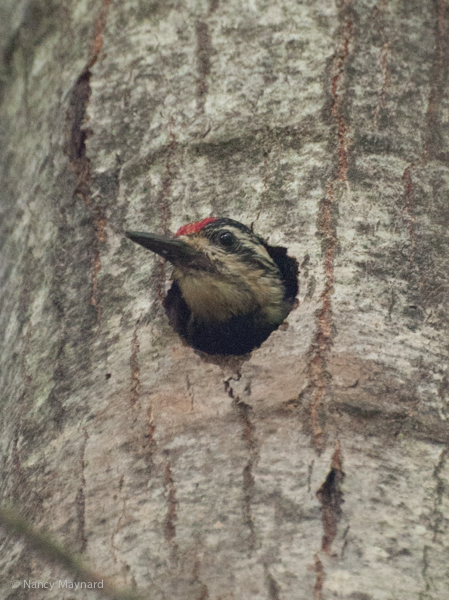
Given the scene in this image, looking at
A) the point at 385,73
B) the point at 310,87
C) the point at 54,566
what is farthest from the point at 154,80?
the point at 54,566

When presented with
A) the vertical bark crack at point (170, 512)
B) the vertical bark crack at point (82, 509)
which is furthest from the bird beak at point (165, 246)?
the vertical bark crack at point (170, 512)

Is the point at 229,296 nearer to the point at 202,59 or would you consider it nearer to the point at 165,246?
the point at 165,246

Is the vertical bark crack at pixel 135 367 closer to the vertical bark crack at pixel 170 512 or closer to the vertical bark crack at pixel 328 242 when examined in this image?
the vertical bark crack at pixel 170 512

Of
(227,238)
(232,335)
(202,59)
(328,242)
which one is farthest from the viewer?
(232,335)

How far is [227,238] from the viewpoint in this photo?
4016mm

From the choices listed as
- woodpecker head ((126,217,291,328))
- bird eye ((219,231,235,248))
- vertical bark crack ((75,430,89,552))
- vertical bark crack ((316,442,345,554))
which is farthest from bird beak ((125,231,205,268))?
vertical bark crack ((316,442,345,554))

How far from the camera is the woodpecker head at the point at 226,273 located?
12.1ft

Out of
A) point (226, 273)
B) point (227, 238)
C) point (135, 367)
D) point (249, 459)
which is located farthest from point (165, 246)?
point (249, 459)

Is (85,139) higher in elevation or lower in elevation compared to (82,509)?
higher

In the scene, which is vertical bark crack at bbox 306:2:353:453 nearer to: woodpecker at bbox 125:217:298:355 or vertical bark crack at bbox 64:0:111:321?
woodpecker at bbox 125:217:298:355

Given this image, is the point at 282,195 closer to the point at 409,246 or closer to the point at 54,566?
the point at 409,246

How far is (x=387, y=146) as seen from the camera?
3445 mm

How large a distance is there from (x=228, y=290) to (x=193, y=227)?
2.63 ft

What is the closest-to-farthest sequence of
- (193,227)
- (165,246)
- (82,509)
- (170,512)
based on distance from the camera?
(170,512), (82,509), (165,246), (193,227)
